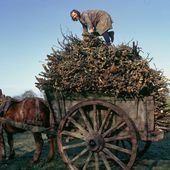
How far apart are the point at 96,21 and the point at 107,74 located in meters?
2.50

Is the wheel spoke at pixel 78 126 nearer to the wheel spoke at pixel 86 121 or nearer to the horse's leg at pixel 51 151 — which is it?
the wheel spoke at pixel 86 121

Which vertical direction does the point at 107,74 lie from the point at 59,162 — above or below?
above

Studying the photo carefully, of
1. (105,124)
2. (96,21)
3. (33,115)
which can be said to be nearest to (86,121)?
(105,124)

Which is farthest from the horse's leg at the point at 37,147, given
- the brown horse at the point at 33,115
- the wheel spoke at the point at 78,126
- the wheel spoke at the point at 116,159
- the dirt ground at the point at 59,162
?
the wheel spoke at the point at 116,159

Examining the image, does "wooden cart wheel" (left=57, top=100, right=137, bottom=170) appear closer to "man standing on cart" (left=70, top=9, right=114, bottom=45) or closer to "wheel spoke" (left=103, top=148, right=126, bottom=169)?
"wheel spoke" (left=103, top=148, right=126, bottom=169)

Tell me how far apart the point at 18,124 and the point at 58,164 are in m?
1.47

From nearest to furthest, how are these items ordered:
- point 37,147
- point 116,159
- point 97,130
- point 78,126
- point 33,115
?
point 116,159
point 97,130
point 78,126
point 33,115
point 37,147

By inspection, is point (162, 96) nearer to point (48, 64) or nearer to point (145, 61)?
point (145, 61)

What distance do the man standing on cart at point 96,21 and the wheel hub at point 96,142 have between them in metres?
2.85

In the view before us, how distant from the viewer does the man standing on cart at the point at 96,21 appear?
8836mm

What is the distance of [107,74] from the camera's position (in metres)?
7.07

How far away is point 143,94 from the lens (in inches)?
284

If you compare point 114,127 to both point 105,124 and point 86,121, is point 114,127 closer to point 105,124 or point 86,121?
point 105,124

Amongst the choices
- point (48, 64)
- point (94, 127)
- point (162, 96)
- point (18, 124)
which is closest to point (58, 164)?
point (18, 124)
